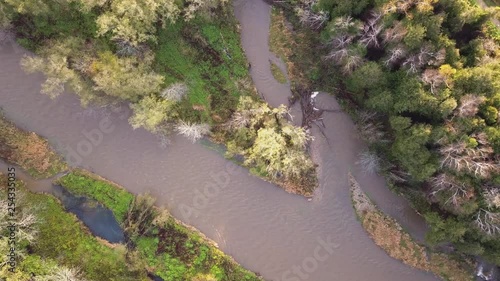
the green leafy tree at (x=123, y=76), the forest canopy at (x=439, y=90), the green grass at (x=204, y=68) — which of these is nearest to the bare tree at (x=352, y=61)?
the forest canopy at (x=439, y=90)

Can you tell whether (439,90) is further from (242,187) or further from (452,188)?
(242,187)

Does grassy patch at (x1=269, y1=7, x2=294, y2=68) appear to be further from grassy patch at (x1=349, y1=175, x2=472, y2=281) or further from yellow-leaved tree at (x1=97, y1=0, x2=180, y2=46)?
grassy patch at (x1=349, y1=175, x2=472, y2=281)

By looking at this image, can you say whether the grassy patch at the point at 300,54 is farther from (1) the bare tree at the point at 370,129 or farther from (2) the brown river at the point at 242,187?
(1) the bare tree at the point at 370,129

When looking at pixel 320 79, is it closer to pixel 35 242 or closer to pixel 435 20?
pixel 435 20

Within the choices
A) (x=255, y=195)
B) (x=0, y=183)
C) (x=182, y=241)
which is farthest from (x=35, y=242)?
(x=255, y=195)

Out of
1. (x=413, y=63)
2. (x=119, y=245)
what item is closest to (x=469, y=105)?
(x=413, y=63)
